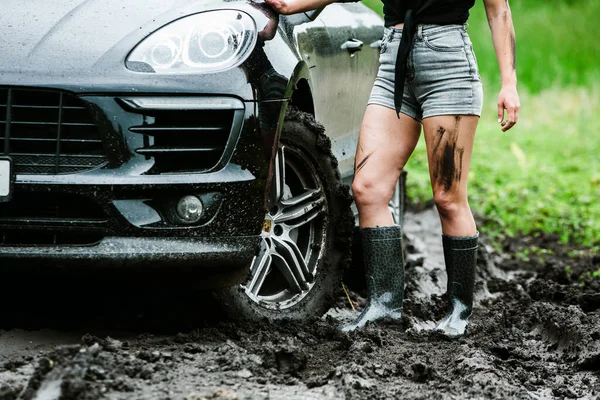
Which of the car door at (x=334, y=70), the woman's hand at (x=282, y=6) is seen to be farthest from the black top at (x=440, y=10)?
the car door at (x=334, y=70)

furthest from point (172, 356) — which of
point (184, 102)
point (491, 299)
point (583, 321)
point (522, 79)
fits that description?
point (522, 79)

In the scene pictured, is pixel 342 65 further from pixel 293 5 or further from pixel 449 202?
pixel 449 202

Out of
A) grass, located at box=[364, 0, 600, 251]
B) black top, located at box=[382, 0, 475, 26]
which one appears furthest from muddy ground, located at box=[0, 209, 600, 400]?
grass, located at box=[364, 0, 600, 251]

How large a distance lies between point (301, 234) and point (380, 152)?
23.0 inches

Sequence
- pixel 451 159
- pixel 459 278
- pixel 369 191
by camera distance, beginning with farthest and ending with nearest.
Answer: pixel 459 278 → pixel 369 191 → pixel 451 159

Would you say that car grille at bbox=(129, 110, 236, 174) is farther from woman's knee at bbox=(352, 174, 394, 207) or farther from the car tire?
woman's knee at bbox=(352, 174, 394, 207)

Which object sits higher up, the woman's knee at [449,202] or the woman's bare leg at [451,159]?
the woman's bare leg at [451,159]

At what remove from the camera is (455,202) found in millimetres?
5074

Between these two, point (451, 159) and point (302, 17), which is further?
point (302, 17)

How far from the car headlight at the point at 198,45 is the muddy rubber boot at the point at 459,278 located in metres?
1.32

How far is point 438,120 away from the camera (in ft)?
16.0

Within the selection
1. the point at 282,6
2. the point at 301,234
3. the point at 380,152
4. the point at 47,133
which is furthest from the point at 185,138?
the point at 301,234

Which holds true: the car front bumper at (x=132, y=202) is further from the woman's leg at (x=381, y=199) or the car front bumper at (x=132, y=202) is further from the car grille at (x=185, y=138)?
the woman's leg at (x=381, y=199)

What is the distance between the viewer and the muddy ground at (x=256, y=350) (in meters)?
3.87
